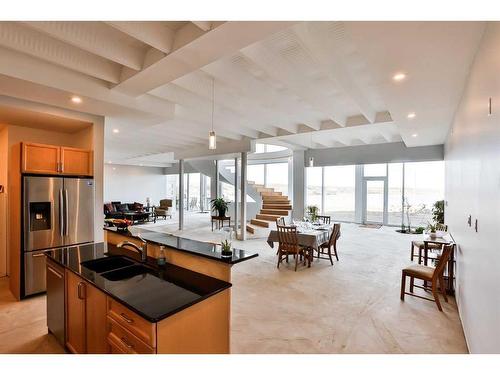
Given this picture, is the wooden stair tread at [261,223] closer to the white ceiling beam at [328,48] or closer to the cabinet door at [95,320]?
the white ceiling beam at [328,48]

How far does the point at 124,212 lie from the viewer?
38.3 ft

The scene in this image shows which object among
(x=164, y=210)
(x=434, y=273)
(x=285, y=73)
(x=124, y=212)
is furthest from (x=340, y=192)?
(x=124, y=212)

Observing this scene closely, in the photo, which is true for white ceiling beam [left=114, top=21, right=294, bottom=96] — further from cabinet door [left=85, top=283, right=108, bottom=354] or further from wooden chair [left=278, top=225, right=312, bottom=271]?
wooden chair [left=278, top=225, right=312, bottom=271]

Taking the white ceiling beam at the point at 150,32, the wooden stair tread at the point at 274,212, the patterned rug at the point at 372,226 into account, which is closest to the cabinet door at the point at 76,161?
the white ceiling beam at the point at 150,32

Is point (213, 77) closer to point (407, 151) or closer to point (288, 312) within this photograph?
point (288, 312)

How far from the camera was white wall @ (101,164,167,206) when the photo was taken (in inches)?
524

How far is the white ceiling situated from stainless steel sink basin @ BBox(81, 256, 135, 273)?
1.90 m

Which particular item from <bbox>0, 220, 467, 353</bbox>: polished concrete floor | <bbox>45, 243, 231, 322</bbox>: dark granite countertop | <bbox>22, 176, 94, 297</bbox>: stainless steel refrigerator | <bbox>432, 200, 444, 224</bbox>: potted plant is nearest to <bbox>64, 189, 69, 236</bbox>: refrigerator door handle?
<bbox>22, 176, 94, 297</bbox>: stainless steel refrigerator

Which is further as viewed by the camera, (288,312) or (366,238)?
(366,238)

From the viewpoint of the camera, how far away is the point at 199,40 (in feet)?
6.71

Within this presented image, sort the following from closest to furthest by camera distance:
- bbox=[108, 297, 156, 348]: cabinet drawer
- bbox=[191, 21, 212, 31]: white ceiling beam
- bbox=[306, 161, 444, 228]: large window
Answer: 1. bbox=[108, 297, 156, 348]: cabinet drawer
2. bbox=[191, 21, 212, 31]: white ceiling beam
3. bbox=[306, 161, 444, 228]: large window
